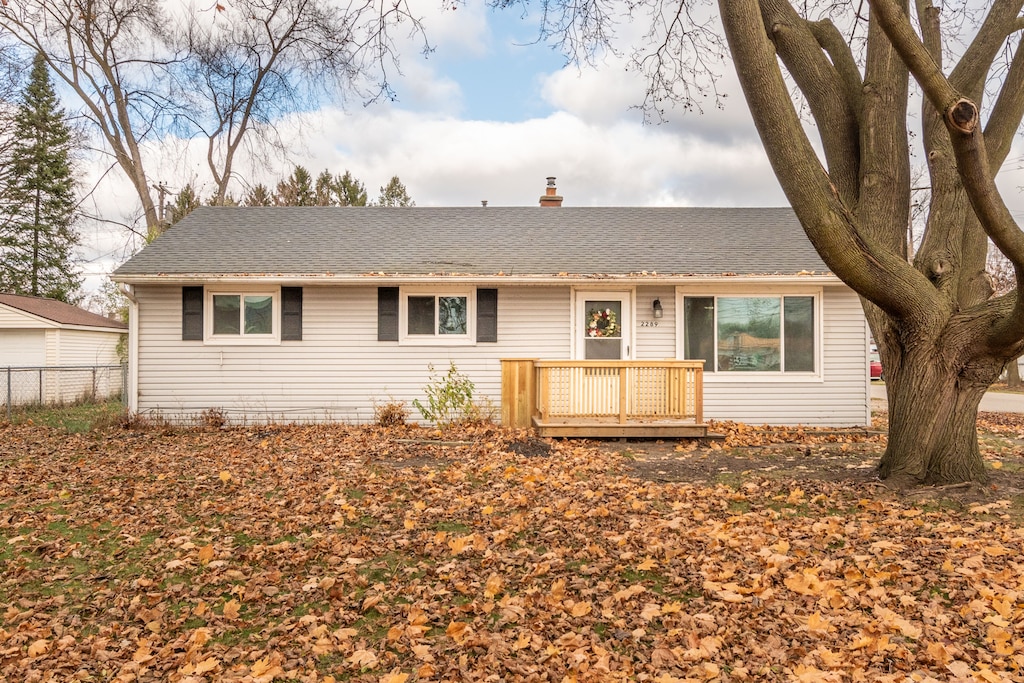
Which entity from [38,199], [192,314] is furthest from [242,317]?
[38,199]

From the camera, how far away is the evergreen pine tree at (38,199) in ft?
80.6

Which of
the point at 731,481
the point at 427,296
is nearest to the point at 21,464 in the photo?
the point at 427,296

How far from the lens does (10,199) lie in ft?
80.7

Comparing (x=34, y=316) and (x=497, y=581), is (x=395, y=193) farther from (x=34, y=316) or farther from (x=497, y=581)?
(x=497, y=581)

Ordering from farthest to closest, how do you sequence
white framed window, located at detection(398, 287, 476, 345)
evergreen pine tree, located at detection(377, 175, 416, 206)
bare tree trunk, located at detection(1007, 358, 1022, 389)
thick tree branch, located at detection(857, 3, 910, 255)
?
evergreen pine tree, located at detection(377, 175, 416, 206)
bare tree trunk, located at detection(1007, 358, 1022, 389)
white framed window, located at detection(398, 287, 476, 345)
thick tree branch, located at detection(857, 3, 910, 255)

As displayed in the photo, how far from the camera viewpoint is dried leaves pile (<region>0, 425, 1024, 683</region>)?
3.39m

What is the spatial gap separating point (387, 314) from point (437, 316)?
894mm

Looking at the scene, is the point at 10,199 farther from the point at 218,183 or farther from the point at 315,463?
the point at 315,463

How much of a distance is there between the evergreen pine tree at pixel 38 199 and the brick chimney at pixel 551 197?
18143mm

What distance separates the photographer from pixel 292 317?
39.4 ft

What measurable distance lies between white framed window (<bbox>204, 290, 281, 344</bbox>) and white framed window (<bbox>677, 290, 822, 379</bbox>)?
728 centimetres

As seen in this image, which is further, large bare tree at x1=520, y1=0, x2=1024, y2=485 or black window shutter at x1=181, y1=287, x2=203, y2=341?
black window shutter at x1=181, y1=287, x2=203, y2=341

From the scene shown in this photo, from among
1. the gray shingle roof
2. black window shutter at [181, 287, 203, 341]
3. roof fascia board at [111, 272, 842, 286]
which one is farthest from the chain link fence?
roof fascia board at [111, 272, 842, 286]

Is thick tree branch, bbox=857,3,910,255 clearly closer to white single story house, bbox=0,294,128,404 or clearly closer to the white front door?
the white front door
